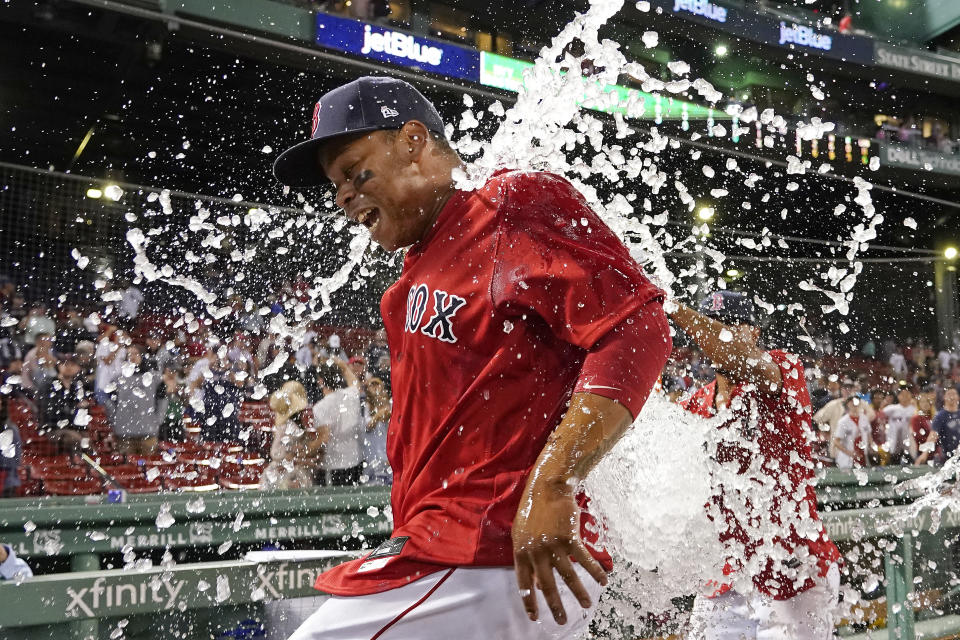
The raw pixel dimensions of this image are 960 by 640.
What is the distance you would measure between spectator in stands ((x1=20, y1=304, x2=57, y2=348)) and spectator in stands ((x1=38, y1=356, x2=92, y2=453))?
525 millimetres

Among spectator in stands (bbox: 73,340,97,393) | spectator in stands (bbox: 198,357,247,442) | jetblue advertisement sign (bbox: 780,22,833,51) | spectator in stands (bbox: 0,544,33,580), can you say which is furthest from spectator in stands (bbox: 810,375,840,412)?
jetblue advertisement sign (bbox: 780,22,833,51)

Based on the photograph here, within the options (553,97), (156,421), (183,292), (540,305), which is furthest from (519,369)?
(183,292)

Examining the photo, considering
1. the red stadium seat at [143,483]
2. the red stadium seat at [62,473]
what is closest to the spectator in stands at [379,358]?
the red stadium seat at [143,483]

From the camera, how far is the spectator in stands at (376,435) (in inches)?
288

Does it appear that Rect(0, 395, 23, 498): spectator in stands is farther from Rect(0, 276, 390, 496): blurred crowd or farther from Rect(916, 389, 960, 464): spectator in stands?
Rect(916, 389, 960, 464): spectator in stands

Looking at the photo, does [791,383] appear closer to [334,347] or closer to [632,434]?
[632,434]

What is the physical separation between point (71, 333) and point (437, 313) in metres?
9.48

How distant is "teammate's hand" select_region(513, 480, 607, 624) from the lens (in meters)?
1.28

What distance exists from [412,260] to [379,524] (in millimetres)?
2994

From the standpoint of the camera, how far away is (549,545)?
128 centimetres

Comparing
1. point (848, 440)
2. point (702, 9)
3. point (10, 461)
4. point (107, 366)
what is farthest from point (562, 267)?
point (702, 9)

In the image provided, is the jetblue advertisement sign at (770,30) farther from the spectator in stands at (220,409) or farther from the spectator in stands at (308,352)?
the spectator in stands at (220,409)

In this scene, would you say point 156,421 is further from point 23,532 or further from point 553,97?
point 553,97

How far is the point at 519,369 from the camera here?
A: 1.54 meters
